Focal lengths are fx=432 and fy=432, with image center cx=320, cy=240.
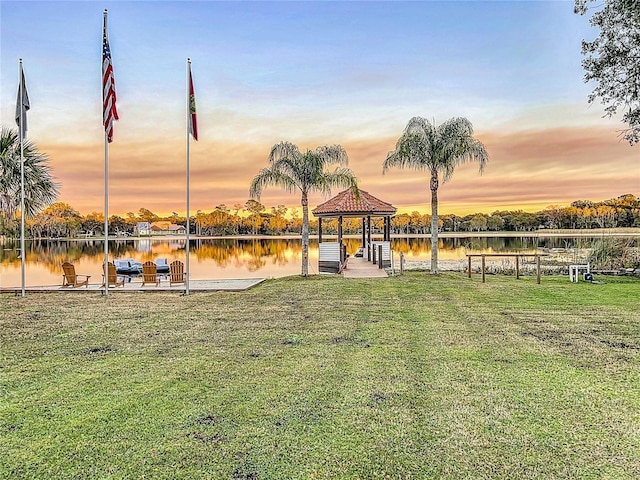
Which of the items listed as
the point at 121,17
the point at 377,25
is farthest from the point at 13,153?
the point at 377,25

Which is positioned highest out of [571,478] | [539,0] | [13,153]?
[539,0]

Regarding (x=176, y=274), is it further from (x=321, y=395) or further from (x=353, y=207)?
(x=321, y=395)

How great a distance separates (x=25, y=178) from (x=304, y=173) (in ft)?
29.7

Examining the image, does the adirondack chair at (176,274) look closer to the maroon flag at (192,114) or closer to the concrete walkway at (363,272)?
the maroon flag at (192,114)

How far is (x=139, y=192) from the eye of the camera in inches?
1353

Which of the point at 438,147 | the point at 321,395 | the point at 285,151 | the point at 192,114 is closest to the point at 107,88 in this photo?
the point at 192,114

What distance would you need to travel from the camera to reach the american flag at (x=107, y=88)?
10133 mm

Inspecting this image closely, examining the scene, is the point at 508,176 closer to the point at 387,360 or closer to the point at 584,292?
the point at 584,292

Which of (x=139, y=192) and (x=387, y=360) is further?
(x=139, y=192)

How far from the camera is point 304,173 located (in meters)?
15.6

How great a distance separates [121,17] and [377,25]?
8.18m

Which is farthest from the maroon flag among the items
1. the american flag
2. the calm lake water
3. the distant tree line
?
the distant tree line

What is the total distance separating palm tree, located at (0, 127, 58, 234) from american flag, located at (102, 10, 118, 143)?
17.0 feet

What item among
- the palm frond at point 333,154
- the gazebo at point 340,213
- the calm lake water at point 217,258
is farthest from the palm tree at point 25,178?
the gazebo at point 340,213
